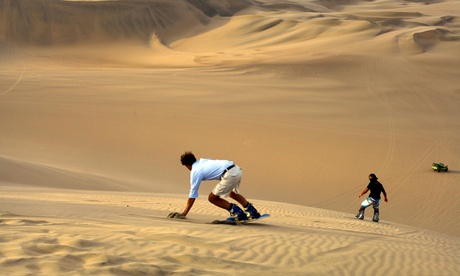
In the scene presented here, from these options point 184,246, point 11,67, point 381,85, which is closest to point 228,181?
point 184,246

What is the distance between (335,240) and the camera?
8594 millimetres

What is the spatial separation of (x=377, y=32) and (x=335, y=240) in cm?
3468

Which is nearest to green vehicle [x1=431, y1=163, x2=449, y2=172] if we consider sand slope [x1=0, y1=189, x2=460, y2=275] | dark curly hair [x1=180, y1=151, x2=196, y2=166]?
sand slope [x1=0, y1=189, x2=460, y2=275]

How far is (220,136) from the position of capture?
69.6ft

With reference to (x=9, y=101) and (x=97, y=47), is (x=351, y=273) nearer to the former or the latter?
(x=9, y=101)

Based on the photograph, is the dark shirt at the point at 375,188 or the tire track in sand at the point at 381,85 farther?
the tire track in sand at the point at 381,85

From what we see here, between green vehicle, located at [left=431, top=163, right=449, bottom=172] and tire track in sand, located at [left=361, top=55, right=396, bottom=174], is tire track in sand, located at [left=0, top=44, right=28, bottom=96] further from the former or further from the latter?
green vehicle, located at [left=431, top=163, right=449, bottom=172]

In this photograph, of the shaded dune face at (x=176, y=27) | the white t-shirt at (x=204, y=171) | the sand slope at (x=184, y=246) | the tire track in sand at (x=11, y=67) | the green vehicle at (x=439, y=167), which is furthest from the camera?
the shaded dune face at (x=176, y=27)

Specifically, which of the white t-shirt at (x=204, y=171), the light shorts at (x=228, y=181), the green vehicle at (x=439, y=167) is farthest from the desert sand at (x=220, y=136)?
the white t-shirt at (x=204, y=171)

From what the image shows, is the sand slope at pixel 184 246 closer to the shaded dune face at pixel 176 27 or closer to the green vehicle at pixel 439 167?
the green vehicle at pixel 439 167

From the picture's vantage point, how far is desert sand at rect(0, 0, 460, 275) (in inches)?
280

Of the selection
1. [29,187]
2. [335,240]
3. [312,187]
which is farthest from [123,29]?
[335,240]

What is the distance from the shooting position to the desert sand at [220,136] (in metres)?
7.10

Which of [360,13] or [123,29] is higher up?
[360,13]
